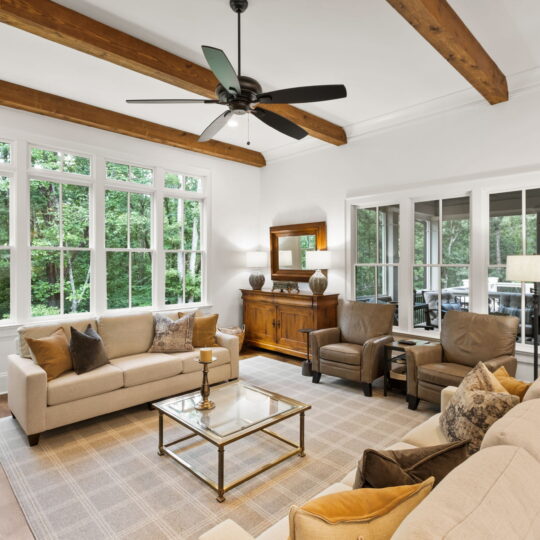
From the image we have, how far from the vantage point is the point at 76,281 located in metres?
4.65

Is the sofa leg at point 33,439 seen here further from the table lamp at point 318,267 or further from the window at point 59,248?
the table lamp at point 318,267

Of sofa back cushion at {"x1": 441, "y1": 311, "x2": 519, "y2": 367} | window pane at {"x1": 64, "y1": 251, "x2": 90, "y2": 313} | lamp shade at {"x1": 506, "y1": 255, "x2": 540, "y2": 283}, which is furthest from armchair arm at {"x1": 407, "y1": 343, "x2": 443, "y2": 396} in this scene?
window pane at {"x1": 64, "y1": 251, "x2": 90, "y2": 313}

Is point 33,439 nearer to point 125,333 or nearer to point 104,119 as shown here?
point 125,333

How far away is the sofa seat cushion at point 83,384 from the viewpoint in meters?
3.07

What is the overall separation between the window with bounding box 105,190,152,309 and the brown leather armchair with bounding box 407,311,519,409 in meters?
3.50

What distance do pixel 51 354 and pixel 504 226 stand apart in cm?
Answer: 454

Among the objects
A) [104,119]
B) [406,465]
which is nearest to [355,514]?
[406,465]

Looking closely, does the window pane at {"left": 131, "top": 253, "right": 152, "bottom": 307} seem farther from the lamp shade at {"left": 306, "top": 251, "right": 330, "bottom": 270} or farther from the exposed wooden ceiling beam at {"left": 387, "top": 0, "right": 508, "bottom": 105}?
the exposed wooden ceiling beam at {"left": 387, "top": 0, "right": 508, "bottom": 105}

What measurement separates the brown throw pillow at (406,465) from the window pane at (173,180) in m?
4.91

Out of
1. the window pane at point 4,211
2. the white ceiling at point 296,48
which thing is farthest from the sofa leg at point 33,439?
the white ceiling at point 296,48

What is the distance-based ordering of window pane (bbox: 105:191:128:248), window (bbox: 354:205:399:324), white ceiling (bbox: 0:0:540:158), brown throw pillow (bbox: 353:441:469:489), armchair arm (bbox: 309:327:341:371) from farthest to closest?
window (bbox: 354:205:399:324) → window pane (bbox: 105:191:128:248) → armchair arm (bbox: 309:327:341:371) → white ceiling (bbox: 0:0:540:158) → brown throw pillow (bbox: 353:441:469:489)

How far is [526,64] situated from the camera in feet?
11.5

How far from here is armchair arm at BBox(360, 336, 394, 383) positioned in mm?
4000

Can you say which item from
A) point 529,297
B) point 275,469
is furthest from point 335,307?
point 275,469
